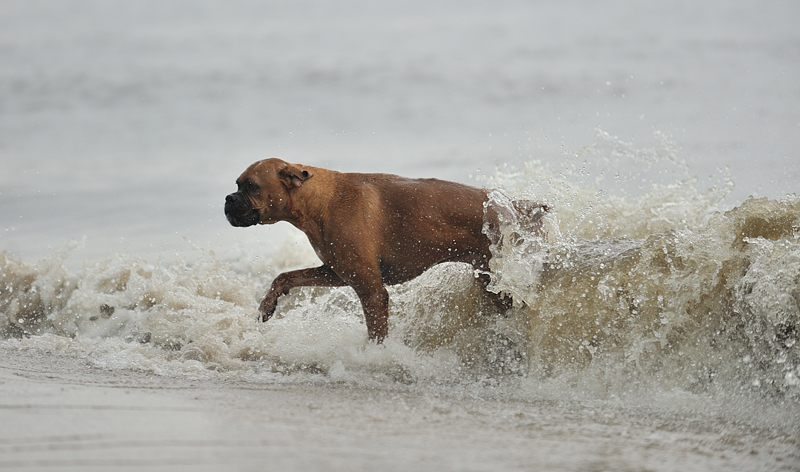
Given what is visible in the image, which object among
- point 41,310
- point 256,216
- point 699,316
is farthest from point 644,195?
point 41,310

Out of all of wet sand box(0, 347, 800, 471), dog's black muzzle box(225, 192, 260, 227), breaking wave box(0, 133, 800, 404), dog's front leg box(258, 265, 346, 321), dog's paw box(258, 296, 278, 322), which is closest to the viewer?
wet sand box(0, 347, 800, 471)

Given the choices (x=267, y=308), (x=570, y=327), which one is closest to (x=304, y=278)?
(x=267, y=308)

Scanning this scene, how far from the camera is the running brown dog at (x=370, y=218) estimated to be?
16.0 feet

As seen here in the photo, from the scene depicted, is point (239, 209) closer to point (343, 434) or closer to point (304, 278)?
point (304, 278)

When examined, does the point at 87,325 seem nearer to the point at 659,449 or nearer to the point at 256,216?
the point at 256,216

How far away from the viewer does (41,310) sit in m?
Answer: 9.31

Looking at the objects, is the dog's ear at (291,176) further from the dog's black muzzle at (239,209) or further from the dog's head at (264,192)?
the dog's black muzzle at (239,209)

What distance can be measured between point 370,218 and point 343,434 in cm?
240

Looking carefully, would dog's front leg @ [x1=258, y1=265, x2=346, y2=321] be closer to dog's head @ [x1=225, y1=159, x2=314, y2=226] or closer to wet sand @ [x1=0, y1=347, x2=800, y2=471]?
dog's head @ [x1=225, y1=159, x2=314, y2=226]

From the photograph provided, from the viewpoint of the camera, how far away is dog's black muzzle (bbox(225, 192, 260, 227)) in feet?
15.9

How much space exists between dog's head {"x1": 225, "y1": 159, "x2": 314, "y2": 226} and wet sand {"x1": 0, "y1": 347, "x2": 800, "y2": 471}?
1382 mm

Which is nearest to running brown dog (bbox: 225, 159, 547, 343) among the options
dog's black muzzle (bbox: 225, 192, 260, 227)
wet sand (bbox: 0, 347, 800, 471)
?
dog's black muzzle (bbox: 225, 192, 260, 227)

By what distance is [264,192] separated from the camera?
486 centimetres

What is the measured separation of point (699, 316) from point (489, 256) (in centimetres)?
145
